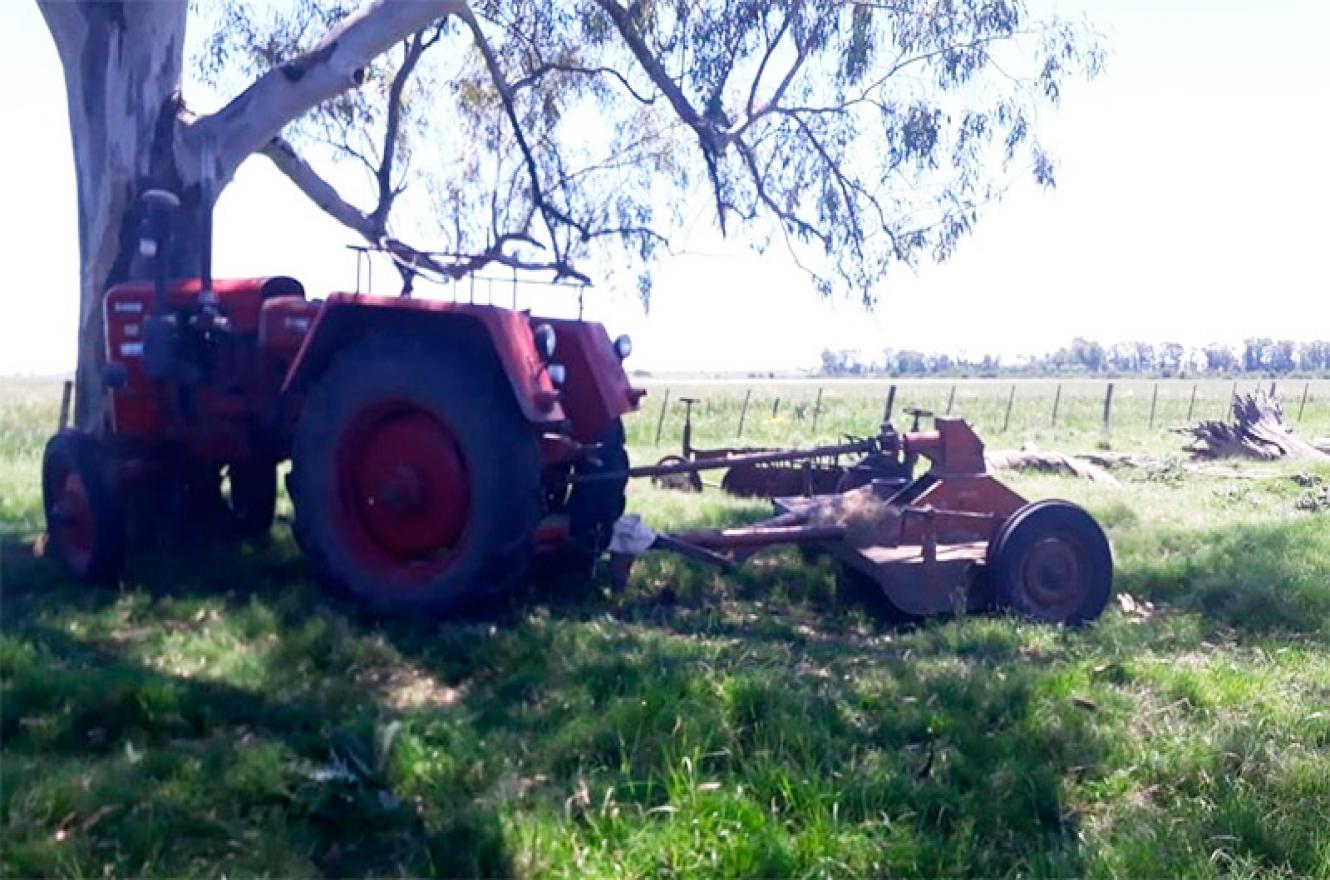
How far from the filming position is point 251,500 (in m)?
8.92

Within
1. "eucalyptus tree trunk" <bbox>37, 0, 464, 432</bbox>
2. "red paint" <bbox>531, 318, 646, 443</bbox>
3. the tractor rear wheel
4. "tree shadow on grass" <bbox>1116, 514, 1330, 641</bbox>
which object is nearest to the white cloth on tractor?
"red paint" <bbox>531, 318, 646, 443</bbox>

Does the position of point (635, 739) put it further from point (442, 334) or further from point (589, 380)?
point (589, 380)

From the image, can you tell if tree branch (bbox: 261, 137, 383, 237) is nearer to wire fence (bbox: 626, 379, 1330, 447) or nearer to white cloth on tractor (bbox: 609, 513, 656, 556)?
wire fence (bbox: 626, 379, 1330, 447)

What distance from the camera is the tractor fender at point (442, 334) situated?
6684 millimetres

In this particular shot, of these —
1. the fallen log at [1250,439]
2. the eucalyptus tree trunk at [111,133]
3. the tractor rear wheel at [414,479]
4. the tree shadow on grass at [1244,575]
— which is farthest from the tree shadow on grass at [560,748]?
the fallen log at [1250,439]

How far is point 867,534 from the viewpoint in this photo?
7.80m

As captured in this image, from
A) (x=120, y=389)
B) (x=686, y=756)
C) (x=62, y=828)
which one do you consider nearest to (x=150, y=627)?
(x=120, y=389)

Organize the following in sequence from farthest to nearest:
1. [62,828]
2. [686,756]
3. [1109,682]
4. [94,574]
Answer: [94,574] → [1109,682] → [686,756] → [62,828]

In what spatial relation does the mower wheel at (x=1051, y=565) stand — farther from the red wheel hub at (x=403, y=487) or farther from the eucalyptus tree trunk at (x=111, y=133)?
the eucalyptus tree trunk at (x=111, y=133)

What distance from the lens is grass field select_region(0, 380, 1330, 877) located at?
4441 millimetres

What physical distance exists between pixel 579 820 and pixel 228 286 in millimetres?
4662

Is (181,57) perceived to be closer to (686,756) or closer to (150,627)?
Result: (150,627)

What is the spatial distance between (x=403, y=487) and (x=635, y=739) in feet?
7.69

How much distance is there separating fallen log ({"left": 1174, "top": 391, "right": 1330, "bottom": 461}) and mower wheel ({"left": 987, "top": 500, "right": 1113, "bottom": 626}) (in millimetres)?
13668
